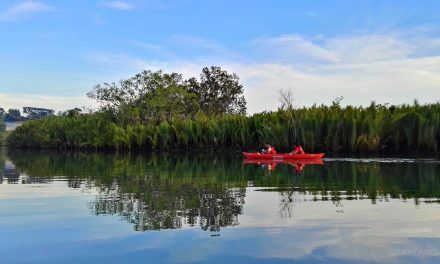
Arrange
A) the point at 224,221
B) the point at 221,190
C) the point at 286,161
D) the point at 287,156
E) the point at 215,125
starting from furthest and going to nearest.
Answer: the point at 215,125 → the point at 287,156 → the point at 286,161 → the point at 221,190 → the point at 224,221

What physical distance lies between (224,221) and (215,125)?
28169 millimetres

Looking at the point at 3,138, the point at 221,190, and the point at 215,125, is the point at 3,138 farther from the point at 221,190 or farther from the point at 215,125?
the point at 221,190

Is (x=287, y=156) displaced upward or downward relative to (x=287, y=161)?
upward

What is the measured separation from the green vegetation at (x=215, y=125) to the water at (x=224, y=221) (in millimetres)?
14640

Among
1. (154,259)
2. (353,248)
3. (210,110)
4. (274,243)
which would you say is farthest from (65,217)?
(210,110)

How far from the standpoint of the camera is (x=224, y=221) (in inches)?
320

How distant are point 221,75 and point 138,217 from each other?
161ft

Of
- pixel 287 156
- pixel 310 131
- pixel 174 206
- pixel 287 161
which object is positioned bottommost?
pixel 174 206

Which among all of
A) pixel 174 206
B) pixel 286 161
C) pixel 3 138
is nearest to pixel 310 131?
pixel 286 161

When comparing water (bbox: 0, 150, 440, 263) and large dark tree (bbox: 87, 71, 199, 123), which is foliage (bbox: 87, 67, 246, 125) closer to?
large dark tree (bbox: 87, 71, 199, 123)

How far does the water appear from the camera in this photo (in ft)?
20.0

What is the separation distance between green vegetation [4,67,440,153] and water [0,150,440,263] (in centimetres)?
1464

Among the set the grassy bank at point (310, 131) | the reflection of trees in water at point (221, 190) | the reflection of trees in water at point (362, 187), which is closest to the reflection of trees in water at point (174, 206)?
the reflection of trees in water at point (221, 190)

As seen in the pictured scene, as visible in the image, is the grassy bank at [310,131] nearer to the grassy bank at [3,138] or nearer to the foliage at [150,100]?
the foliage at [150,100]
